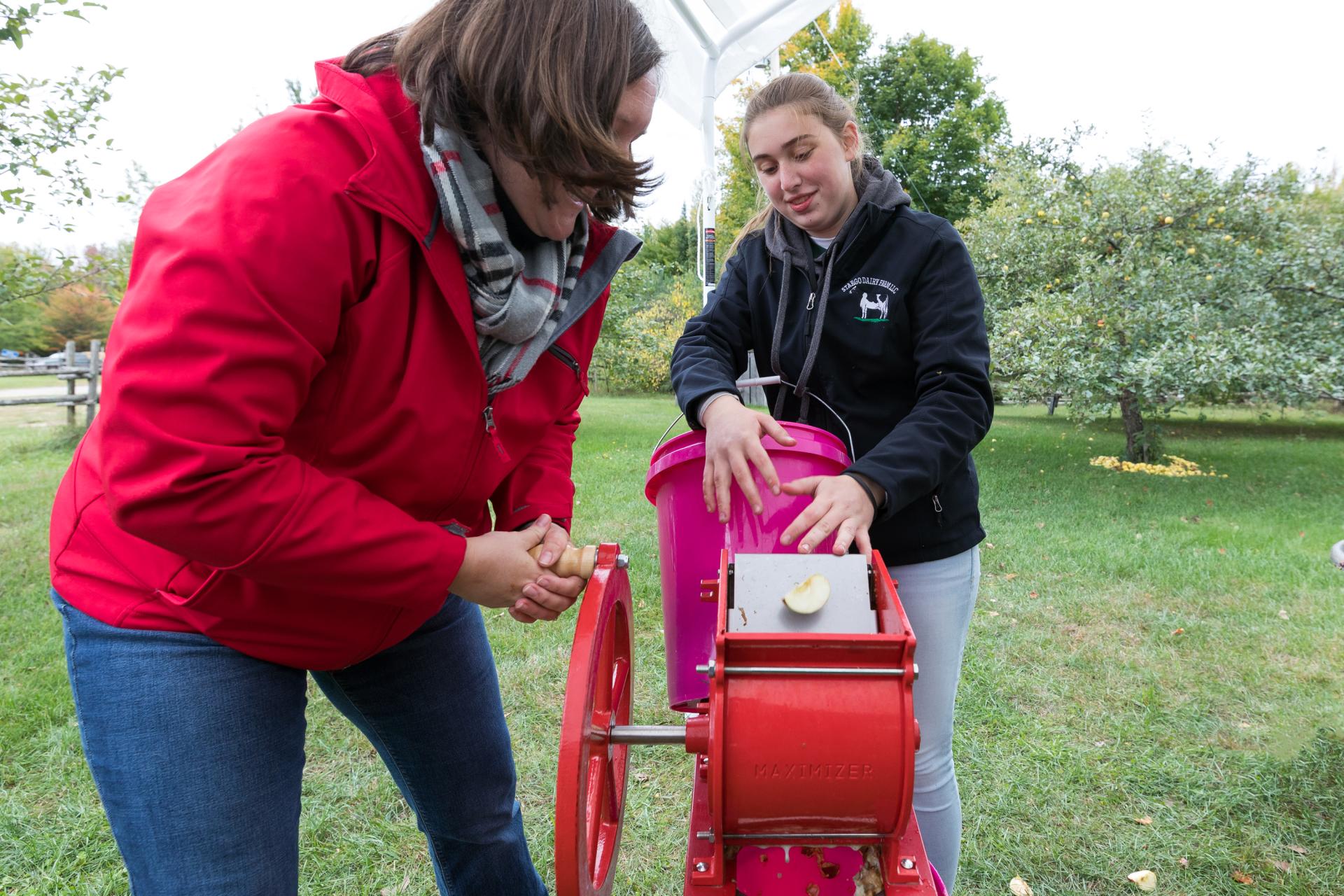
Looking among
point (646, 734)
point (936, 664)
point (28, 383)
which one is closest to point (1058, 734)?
point (936, 664)

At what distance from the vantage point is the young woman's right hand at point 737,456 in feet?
4.91

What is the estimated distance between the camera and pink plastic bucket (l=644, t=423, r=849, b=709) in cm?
154

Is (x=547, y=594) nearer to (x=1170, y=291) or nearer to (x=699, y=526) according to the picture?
(x=699, y=526)

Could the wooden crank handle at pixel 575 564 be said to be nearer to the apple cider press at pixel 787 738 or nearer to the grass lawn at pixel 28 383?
the apple cider press at pixel 787 738

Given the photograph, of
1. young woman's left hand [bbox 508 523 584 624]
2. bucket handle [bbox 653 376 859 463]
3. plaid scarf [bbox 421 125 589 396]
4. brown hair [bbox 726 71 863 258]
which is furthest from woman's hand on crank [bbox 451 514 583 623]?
brown hair [bbox 726 71 863 258]

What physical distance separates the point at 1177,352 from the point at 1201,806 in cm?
534

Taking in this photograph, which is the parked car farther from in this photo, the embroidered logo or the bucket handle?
the embroidered logo

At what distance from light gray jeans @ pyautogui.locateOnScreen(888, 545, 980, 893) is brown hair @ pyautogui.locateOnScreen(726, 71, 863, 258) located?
2.94 feet

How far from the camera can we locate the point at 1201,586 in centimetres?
505

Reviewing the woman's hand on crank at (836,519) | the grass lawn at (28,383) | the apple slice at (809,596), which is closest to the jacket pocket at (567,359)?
the woman's hand on crank at (836,519)

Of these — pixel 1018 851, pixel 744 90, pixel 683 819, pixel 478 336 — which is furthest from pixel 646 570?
pixel 744 90

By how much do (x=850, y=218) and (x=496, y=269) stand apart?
2.98 feet

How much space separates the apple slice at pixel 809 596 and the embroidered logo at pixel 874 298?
751mm

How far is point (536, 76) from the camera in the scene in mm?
1130
